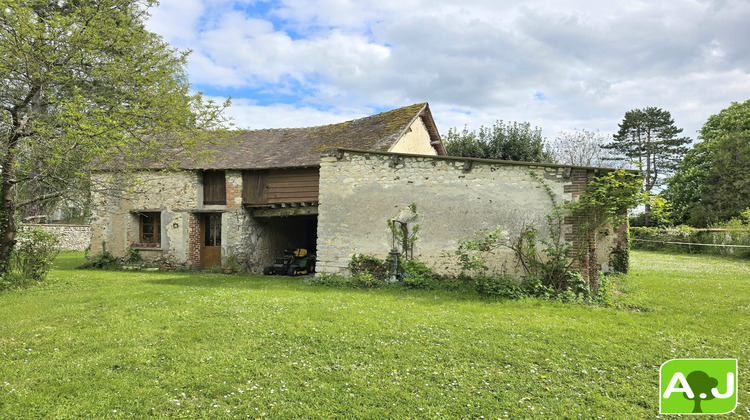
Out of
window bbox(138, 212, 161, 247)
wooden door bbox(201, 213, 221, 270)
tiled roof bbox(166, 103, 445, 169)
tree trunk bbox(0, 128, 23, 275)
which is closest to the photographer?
tree trunk bbox(0, 128, 23, 275)

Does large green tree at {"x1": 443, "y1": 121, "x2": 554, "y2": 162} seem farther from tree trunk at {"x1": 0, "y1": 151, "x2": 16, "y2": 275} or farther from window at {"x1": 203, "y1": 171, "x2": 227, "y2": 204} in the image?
tree trunk at {"x1": 0, "y1": 151, "x2": 16, "y2": 275}

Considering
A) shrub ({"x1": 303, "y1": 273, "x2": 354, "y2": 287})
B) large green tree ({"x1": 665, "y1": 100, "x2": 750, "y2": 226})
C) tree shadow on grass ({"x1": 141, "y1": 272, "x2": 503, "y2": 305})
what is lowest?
tree shadow on grass ({"x1": 141, "y1": 272, "x2": 503, "y2": 305})

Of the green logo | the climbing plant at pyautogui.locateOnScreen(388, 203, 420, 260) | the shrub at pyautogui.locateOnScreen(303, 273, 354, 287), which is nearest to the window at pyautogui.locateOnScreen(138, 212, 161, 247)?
the shrub at pyautogui.locateOnScreen(303, 273, 354, 287)

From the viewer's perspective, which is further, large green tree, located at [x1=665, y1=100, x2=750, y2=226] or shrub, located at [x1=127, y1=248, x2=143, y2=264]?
large green tree, located at [x1=665, y1=100, x2=750, y2=226]

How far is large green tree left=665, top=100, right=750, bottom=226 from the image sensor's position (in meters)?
24.7

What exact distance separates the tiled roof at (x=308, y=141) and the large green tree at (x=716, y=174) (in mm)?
21688

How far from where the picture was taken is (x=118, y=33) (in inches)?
356

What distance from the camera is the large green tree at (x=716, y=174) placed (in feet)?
81.1

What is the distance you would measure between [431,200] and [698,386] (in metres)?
6.28

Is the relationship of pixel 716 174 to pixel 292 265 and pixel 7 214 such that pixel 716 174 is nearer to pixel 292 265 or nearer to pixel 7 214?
pixel 292 265

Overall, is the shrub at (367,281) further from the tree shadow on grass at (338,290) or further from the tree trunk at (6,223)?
the tree trunk at (6,223)

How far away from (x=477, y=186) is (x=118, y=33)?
29.7 feet

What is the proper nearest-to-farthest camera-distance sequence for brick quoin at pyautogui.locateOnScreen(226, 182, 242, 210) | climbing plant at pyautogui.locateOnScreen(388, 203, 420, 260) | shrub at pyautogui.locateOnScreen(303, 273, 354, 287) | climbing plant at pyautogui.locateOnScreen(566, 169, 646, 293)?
climbing plant at pyautogui.locateOnScreen(566, 169, 646, 293) → climbing plant at pyautogui.locateOnScreen(388, 203, 420, 260) → shrub at pyautogui.locateOnScreen(303, 273, 354, 287) → brick quoin at pyautogui.locateOnScreen(226, 182, 242, 210)

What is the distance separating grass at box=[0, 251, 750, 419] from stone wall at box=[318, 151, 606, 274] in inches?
76.7
